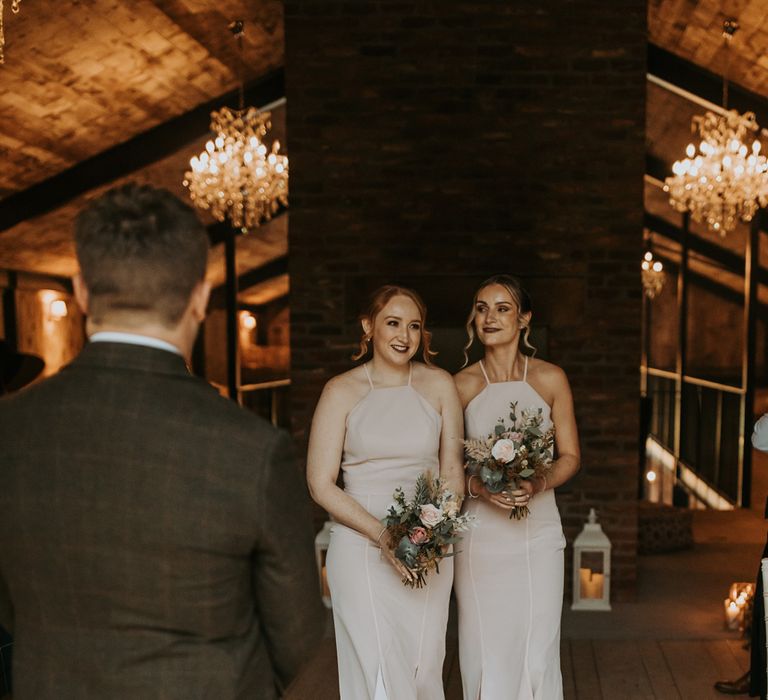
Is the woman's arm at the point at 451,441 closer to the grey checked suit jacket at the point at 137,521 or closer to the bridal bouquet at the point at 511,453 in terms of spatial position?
the bridal bouquet at the point at 511,453

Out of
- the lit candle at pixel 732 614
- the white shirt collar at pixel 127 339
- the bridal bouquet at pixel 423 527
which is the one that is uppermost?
the white shirt collar at pixel 127 339

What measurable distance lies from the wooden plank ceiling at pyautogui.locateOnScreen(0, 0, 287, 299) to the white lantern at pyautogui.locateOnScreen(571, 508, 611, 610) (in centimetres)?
464

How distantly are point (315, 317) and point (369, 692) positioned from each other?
103 inches

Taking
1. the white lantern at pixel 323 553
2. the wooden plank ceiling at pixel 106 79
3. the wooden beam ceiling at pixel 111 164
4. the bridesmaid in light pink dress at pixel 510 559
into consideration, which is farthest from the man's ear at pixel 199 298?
the wooden beam ceiling at pixel 111 164

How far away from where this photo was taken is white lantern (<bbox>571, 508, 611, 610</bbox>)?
4.64 metres

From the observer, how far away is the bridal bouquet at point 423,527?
98.5 inches

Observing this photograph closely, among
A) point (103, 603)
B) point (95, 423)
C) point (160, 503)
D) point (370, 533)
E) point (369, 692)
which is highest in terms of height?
point (95, 423)

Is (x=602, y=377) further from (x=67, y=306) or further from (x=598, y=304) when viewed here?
(x=67, y=306)

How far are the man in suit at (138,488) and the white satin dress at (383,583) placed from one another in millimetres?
1414

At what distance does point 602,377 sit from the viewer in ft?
15.8

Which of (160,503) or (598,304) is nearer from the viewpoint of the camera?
(160,503)

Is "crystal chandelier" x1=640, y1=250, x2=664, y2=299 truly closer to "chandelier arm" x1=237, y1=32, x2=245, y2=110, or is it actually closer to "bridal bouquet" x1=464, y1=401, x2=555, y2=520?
"chandelier arm" x1=237, y1=32, x2=245, y2=110

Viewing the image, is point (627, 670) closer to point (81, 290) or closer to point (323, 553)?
point (323, 553)

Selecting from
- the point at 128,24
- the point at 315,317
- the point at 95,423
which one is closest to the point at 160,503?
the point at 95,423
